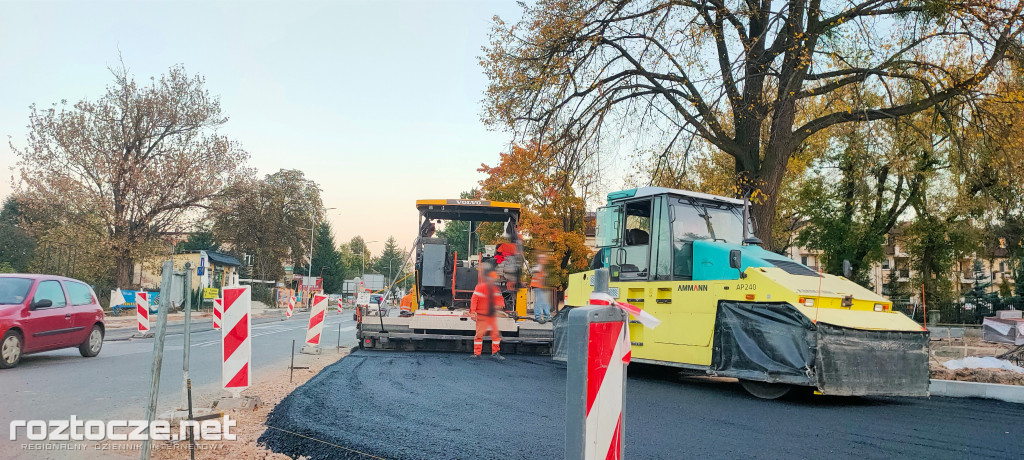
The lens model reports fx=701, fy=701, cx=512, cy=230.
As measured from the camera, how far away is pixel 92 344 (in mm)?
12219

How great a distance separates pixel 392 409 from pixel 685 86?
9.93 metres

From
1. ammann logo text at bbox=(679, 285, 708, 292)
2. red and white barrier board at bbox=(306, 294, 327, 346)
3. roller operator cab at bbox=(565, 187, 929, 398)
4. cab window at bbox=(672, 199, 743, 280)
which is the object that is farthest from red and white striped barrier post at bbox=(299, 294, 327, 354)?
ammann logo text at bbox=(679, 285, 708, 292)

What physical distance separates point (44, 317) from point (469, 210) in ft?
26.2

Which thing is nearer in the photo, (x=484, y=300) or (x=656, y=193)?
(x=656, y=193)

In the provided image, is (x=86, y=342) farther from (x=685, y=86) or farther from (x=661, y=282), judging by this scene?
(x=685, y=86)

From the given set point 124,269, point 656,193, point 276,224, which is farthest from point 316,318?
point 276,224

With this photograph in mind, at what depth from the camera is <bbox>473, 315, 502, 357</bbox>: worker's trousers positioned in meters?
13.1

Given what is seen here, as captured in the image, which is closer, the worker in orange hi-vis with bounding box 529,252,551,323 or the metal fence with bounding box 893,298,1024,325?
the worker in orange hi-vis with bounding box 529,252,551,323

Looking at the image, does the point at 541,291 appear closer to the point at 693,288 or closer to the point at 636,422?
the point at 693,288

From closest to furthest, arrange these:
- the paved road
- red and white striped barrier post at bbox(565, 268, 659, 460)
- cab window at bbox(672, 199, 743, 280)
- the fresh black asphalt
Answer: red and white striped barrier post at bbox(565, 268, 659, 460), the fresh black asphalt, the paved road, cab window at bbox(672, 199, 743, 280)

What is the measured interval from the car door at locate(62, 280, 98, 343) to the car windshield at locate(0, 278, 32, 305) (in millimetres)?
844

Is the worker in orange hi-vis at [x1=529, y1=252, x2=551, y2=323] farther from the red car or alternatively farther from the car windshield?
the car windshield

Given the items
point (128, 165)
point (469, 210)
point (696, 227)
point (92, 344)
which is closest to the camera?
point (696, 227)

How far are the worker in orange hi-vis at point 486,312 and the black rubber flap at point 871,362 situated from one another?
6529 mm
